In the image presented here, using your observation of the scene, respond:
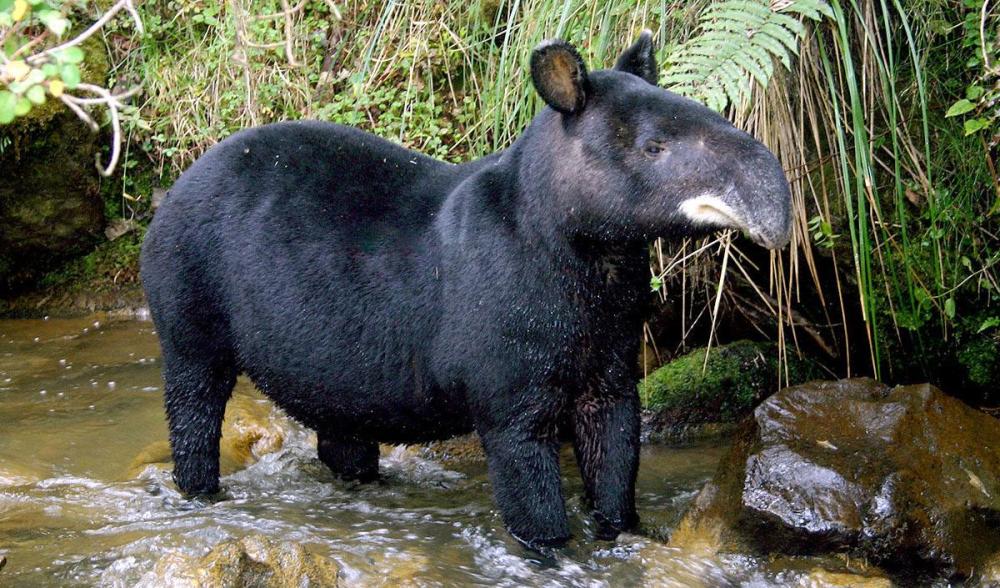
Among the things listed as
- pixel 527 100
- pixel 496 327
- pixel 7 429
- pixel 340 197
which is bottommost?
pixel 7 429

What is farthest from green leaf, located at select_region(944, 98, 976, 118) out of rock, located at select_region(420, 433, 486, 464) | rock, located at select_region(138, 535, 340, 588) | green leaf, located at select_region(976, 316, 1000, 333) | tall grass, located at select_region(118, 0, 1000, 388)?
rock, located at select_region(138, 535, 340, 588)

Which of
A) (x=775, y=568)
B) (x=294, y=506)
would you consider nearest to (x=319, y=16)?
(x=294, y=506)

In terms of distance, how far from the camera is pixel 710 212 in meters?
3.72

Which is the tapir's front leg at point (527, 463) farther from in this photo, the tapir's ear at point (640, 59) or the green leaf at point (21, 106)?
the green leaf at point (21, 106)

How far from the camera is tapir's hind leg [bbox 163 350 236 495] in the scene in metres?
5.18

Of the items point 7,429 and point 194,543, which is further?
point 7,429

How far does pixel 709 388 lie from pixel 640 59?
7.59 ft

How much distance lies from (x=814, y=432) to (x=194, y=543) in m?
2.61

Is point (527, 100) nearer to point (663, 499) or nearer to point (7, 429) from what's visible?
point (663, 499)

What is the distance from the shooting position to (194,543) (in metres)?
4.58

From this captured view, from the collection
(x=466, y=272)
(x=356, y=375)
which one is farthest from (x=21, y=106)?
(x=356, y=375)

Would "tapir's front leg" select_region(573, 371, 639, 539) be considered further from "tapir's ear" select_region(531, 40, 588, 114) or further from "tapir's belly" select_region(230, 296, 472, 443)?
"tapir's ear" select_region(531, 40, 588, 114)

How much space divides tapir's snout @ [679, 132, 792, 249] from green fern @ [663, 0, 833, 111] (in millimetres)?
1069

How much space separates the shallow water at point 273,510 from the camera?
4.34 m
